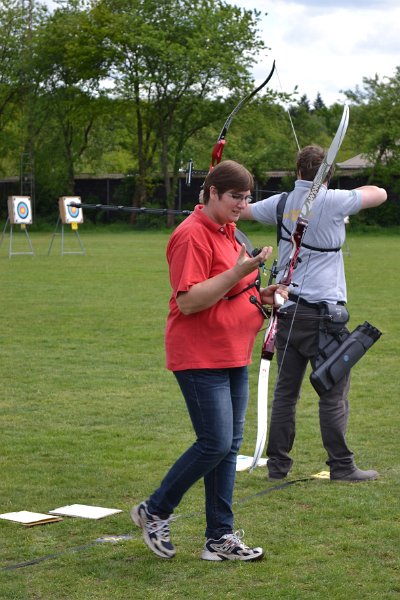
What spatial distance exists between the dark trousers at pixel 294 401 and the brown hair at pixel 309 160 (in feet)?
2.52

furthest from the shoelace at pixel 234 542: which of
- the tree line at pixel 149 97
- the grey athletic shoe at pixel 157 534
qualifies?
the tree line at pixel 149 97

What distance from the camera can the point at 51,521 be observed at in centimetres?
539

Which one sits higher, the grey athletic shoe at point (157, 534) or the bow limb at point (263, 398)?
the bow limb at point (263, 398)

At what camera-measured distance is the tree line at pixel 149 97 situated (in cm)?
4791

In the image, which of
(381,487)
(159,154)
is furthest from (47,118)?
(381,487)

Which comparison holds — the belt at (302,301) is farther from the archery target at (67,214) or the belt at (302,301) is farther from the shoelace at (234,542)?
the archery target at (67,214)

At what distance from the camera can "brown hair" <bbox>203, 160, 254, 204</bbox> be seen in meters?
4.39

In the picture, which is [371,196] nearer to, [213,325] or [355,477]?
[355,477]

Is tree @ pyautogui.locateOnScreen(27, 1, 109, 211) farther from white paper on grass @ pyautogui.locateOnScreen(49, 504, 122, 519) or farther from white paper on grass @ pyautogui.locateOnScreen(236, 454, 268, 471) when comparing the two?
white paper on grass @ pyautogui.locateOnScreen(49, 504, 122, 519)

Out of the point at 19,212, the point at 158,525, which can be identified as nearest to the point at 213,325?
the point at 158,525

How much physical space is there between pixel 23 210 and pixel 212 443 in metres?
27.4

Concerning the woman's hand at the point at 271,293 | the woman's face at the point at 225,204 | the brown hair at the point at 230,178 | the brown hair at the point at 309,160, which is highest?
the brown hair at the point at 309,160

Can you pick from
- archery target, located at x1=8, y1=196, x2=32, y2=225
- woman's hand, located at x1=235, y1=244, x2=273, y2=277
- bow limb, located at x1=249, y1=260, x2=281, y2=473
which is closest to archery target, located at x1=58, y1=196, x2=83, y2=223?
archery target, located at x1=8, y1=196, x2=32, y2=225

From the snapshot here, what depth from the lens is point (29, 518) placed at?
17.7 feet
